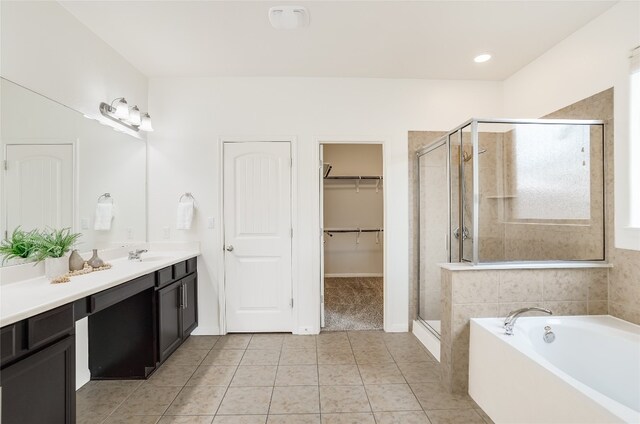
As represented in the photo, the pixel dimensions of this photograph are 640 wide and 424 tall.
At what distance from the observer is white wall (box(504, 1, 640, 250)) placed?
1.86 m

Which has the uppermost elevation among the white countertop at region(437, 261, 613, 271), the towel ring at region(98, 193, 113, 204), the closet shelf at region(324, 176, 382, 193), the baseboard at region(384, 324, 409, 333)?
the closet shelf at region(324, 176, 382, 193)

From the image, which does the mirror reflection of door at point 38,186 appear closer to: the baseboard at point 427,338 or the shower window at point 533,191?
the shower window at point 533,191

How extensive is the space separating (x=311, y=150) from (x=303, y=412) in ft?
7.11

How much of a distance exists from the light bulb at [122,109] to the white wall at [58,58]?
11 centimetres

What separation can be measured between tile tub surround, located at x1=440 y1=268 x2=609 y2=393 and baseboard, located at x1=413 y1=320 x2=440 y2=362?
0.41m

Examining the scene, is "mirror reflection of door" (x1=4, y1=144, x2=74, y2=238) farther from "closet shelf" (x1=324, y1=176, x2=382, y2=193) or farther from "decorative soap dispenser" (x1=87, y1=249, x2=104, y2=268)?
"closet shelf" (x1=324, y1=176, x2=382, y2=193)

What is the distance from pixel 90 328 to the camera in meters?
2.13

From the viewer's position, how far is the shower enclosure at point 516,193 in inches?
81.8

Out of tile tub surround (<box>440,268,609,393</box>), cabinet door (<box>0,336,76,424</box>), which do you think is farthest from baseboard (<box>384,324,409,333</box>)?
cabinet door (<box>0,336,76,424</box>)

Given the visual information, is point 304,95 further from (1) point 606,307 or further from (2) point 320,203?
(1) point 606,307

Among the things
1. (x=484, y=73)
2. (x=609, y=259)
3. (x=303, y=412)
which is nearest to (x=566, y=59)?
(x=484, y=73)

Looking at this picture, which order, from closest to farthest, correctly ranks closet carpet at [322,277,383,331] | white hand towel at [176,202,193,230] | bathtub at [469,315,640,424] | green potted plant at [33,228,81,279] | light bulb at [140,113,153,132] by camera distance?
bathtub at [469,315,640,424] < green potted plant at [33,228,81,279] < light bulb at [140,113,153,132] < white hand towel at [176,202,193,230] < closet carpet at [322,277,383,331]

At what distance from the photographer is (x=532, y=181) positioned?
2.38 metres

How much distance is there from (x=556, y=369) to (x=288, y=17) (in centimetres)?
253
